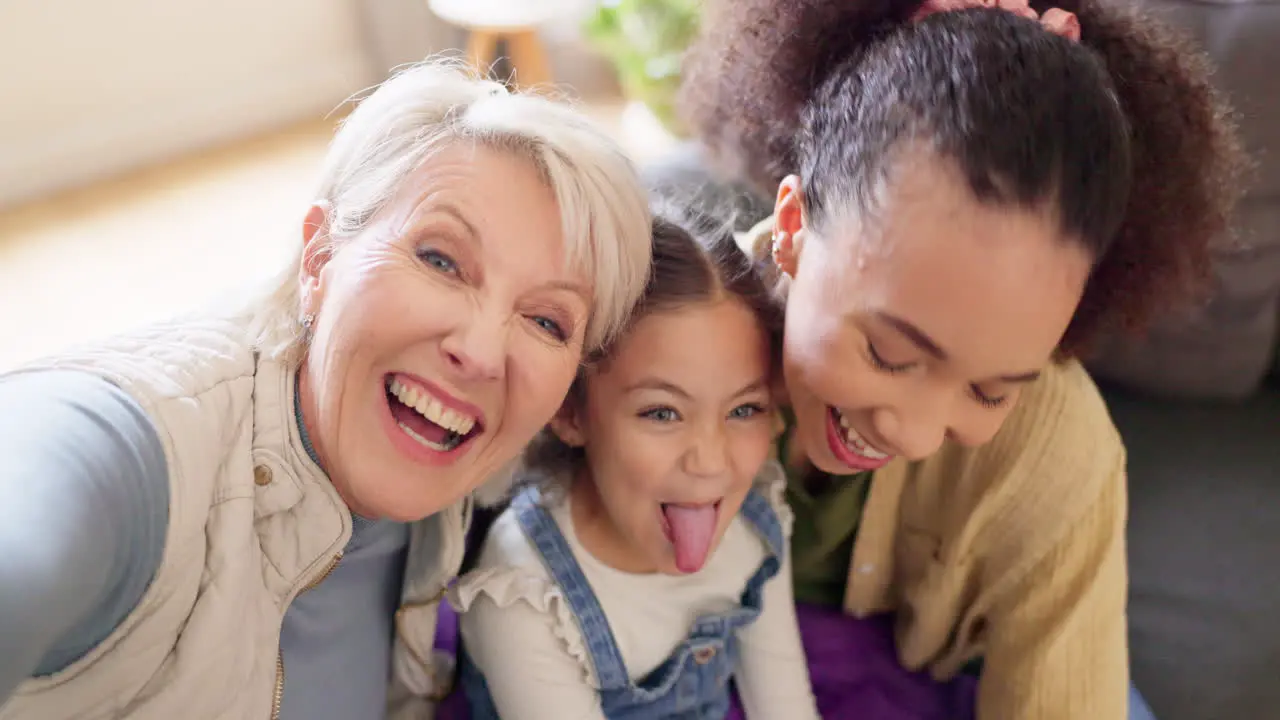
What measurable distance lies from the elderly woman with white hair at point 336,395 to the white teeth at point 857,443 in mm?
244

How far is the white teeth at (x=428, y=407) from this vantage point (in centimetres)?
82

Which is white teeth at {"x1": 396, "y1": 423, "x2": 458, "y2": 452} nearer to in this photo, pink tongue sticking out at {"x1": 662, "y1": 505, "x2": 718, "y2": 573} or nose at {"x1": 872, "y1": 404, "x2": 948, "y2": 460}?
pink tongue sticking out at {"x1": 662, "y1": 505, "x2": 718, "y2": 573}

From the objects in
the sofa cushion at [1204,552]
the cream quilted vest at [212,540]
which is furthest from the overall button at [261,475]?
the sofa cushion at [1204,552]

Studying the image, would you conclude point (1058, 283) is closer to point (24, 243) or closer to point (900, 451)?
point (900, 451)

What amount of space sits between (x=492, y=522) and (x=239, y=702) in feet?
1.24

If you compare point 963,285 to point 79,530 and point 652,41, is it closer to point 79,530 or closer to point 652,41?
point 79,530

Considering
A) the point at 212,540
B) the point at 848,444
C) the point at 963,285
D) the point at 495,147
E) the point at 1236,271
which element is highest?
the point at 495,147

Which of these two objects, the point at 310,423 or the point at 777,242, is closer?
the point at 310,423

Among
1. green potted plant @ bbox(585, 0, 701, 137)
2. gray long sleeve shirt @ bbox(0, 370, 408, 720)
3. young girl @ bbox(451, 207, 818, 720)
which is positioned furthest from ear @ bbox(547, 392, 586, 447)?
green potted plant @ bbox(585, 0, 701, 137)

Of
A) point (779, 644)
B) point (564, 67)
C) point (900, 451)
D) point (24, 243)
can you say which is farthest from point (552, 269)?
point (564, 67)

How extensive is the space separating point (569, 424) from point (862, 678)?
52 cm

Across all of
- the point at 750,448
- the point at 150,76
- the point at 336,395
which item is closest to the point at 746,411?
the point at 750,448

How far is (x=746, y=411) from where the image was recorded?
97 centimetres

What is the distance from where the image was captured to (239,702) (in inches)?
31.5
